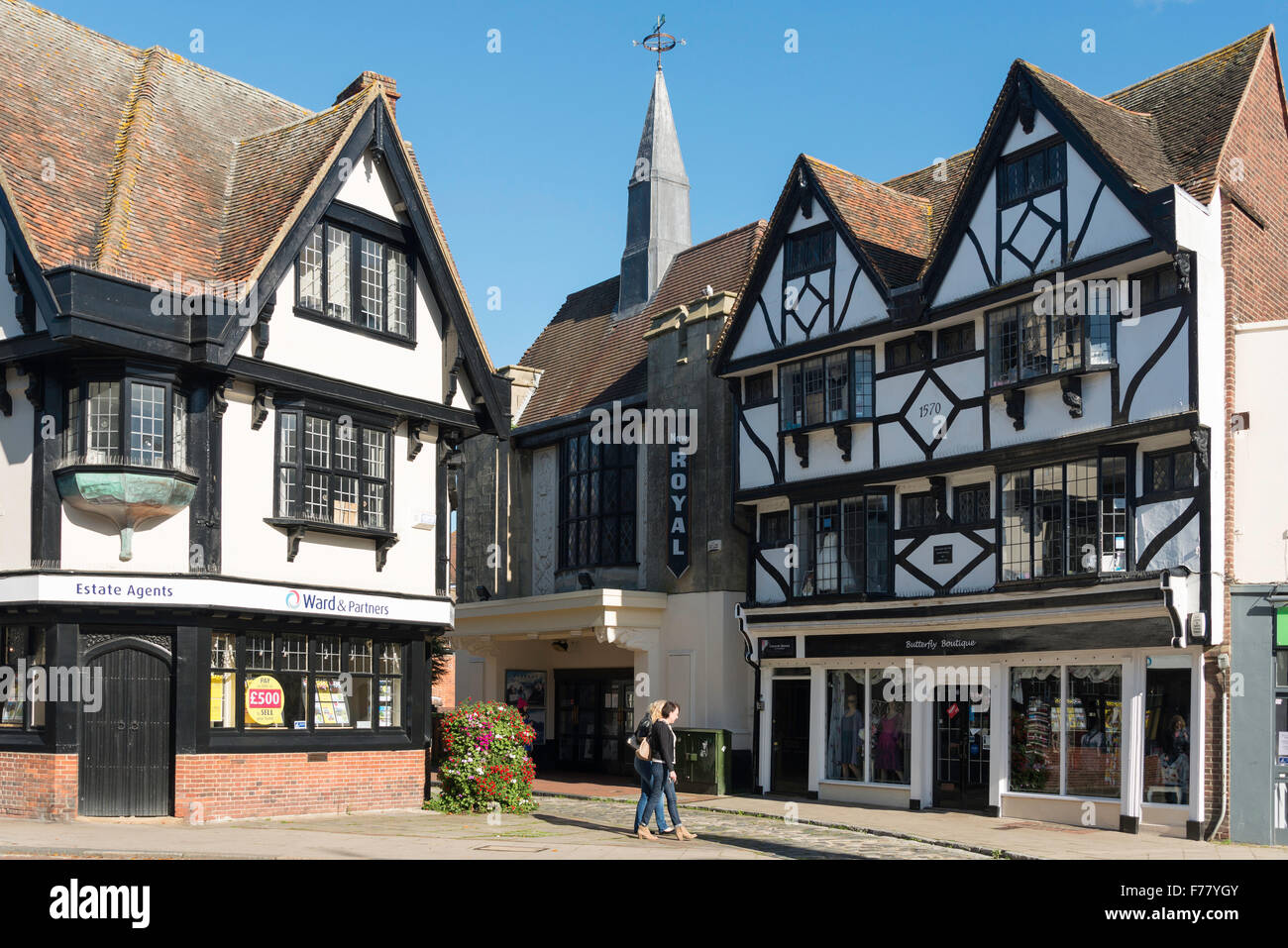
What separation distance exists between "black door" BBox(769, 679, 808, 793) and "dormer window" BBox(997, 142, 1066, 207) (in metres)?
10.2

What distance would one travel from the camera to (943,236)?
24734 millimetres

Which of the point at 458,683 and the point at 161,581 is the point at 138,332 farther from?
the point at 458,683

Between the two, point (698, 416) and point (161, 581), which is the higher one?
point (698, 416)

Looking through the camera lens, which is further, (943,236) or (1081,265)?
(943,236)

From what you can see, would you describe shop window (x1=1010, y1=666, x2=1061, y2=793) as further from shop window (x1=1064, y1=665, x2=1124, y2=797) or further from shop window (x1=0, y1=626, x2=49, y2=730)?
shop window (x1=0, y1=626, x2=49, y2=730)

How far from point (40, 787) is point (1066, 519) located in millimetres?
15870

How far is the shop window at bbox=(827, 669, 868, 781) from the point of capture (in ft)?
86.8

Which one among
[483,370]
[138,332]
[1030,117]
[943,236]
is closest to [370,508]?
[483,370]

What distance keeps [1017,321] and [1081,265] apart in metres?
1.69

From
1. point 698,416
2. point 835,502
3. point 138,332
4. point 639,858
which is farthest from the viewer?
point 698,416

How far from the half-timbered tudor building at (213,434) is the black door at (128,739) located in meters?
0.03

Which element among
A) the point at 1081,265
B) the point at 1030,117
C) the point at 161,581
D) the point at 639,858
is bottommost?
the point at 639,858

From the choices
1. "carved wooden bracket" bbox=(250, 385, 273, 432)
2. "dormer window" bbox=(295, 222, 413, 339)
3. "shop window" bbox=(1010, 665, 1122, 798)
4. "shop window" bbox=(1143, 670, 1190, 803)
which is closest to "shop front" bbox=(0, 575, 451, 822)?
"carved wooden bracket" bbox=(250, 385, 273, 432)

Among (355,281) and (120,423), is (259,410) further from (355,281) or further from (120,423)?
(355,281)
